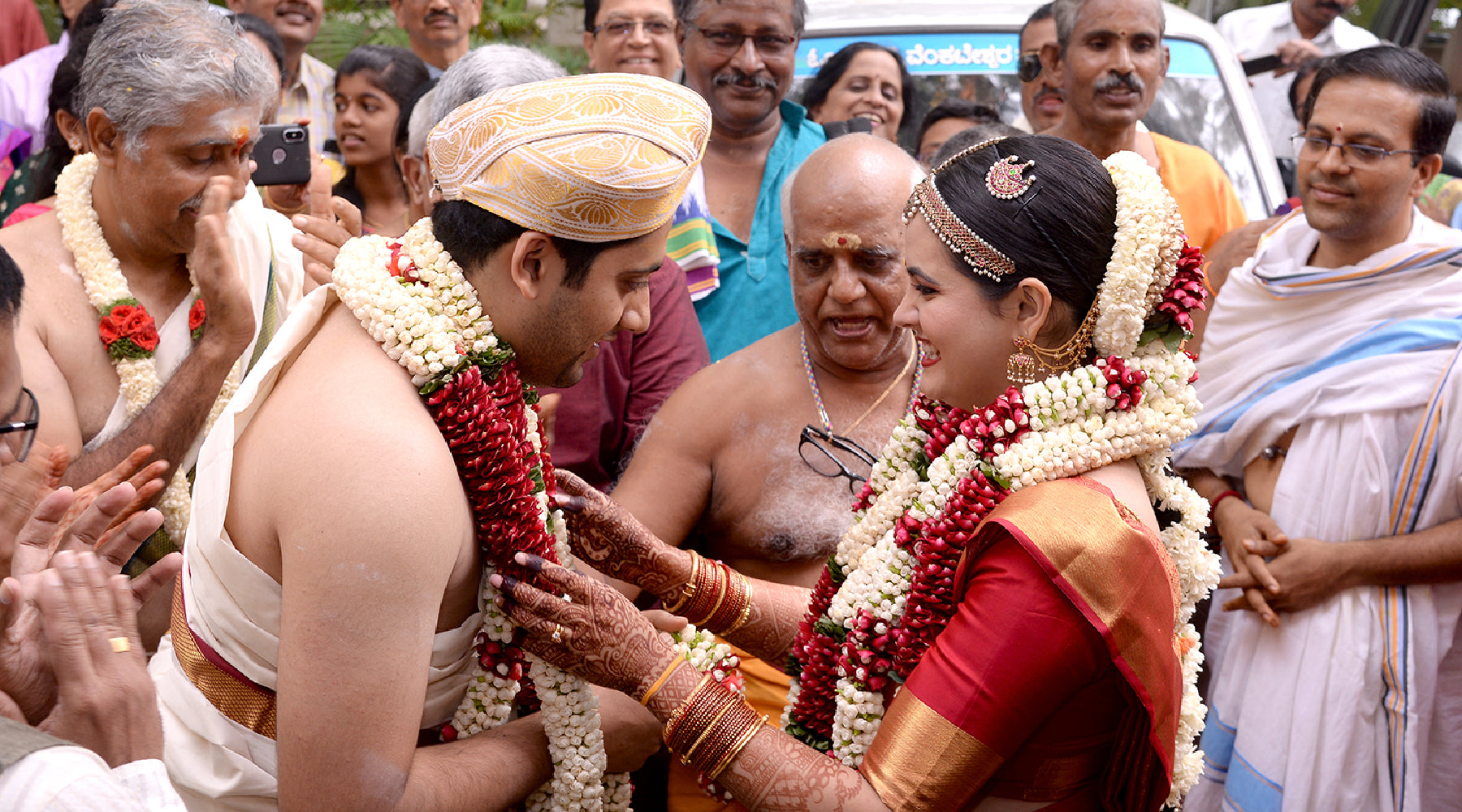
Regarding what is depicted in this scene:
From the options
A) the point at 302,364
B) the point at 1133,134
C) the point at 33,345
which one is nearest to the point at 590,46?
the point at 1133,134

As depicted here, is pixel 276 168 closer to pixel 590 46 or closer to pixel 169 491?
pixel 169 491

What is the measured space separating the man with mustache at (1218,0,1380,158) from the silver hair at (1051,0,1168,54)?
2.45m

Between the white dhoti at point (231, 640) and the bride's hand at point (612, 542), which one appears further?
the bride's hand at point (612, 542)

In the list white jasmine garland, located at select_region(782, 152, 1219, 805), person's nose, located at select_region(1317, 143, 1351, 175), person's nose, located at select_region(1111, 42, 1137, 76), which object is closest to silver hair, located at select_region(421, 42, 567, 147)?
white jasmine garland, located at select_region(782, 152, 1219, 805)

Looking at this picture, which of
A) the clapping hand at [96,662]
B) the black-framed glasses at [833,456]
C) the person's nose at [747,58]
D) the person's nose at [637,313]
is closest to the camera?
the clapping hand at [96,662]

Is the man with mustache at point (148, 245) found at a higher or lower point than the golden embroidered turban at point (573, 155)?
lower

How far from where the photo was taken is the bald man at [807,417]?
3270mm

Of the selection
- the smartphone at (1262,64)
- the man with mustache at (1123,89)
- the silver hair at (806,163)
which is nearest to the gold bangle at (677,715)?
the silver hair at (806,163)

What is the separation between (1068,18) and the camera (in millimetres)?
5004

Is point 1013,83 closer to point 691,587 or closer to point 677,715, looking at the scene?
point 691,587

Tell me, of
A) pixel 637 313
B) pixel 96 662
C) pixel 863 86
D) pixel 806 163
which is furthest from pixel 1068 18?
pixel 96 662

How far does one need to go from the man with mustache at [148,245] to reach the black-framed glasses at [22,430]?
0.85 metres

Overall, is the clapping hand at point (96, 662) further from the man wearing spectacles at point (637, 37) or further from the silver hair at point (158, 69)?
the man wearing spectacles at point (637, 37)

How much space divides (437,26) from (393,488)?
437 centimetres
